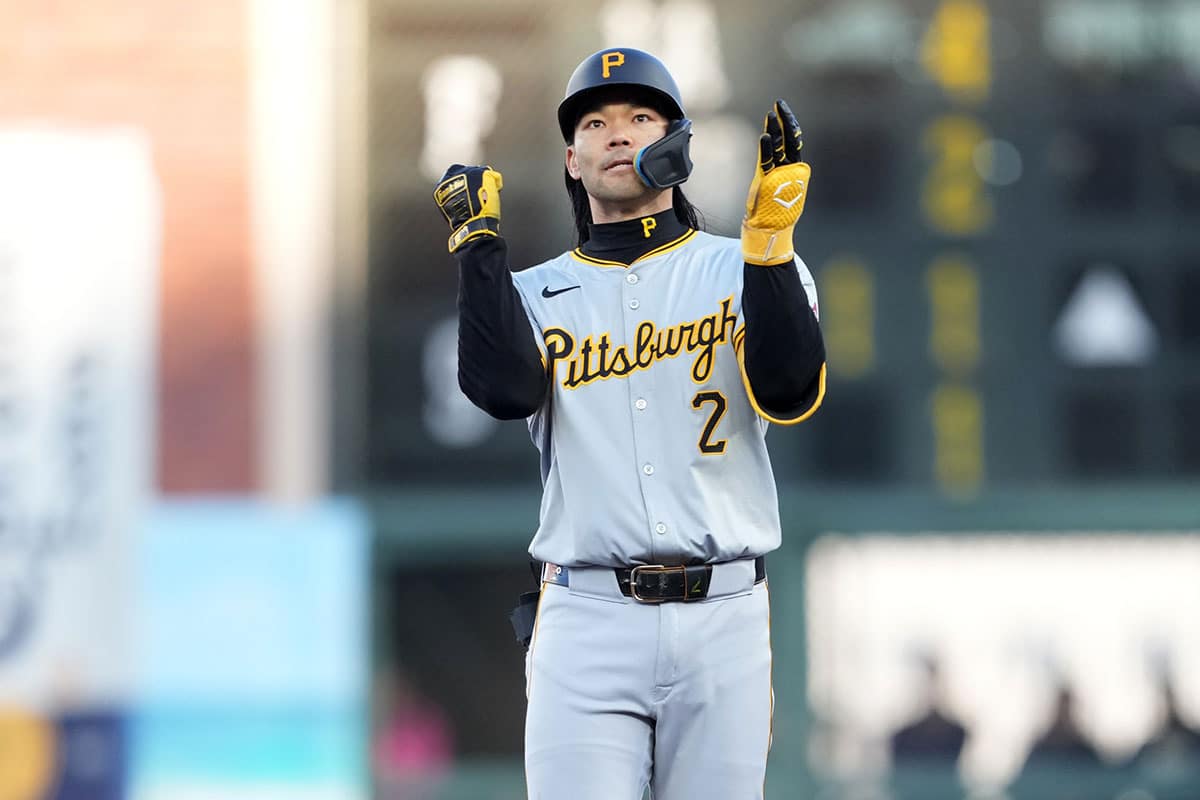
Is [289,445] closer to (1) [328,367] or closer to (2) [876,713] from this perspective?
(1) [328,367]

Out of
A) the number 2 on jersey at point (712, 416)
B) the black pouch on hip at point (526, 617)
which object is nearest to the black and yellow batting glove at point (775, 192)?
the number 2 on jersey at point (712, 416)

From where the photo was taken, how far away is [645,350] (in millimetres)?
2896

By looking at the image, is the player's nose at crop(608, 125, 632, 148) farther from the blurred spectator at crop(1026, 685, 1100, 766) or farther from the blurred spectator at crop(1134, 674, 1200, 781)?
the blurred spectator at crop(1134, 674, 1200, 781)

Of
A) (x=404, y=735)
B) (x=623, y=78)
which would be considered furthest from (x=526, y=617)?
(x=404, y=735)

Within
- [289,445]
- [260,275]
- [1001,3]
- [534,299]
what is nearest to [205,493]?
[289,445]

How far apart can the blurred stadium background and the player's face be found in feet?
16.3

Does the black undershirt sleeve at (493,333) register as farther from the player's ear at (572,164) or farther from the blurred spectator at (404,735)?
the blurred spectator at (404,735)

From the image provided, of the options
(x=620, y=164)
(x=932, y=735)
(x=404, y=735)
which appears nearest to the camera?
(x=620, y=164)

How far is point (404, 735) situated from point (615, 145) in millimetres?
6309

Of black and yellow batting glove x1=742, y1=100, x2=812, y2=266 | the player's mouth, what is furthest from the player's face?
black and yellow batting glove x1=742, y1=100, x2=812, y2=266

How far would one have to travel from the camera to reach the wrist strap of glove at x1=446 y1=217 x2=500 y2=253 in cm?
280

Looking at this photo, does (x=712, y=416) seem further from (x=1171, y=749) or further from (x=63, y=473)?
(x=1171, y=749)

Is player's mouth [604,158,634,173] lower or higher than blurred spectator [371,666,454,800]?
higher

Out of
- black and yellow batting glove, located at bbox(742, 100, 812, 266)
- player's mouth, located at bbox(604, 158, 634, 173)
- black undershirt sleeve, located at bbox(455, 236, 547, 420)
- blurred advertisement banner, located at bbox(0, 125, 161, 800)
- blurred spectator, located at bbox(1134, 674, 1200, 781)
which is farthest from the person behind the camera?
blurred spectator, located at bbox(1134, 674, 1200, 781)
